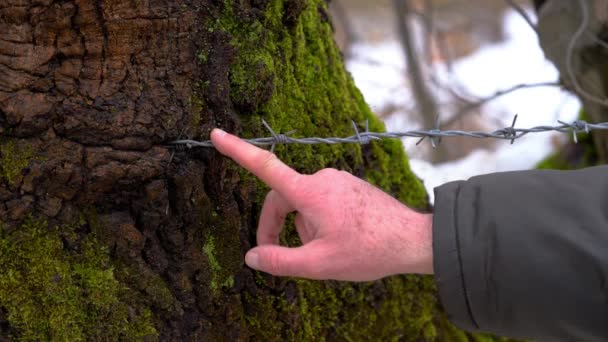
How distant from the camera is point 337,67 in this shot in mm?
2326

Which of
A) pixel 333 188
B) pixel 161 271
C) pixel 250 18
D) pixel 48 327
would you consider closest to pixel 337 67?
pixel 250 18

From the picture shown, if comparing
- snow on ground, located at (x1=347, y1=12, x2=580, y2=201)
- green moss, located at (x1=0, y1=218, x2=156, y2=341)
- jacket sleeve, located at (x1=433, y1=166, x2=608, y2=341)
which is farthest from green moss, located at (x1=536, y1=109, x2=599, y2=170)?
green moss, located at (x1=0, y1=218, x2=156, y2=341)

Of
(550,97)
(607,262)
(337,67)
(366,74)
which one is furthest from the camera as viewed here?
(366,74)

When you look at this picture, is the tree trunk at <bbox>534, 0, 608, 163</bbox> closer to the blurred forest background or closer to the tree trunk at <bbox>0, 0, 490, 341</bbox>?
the blurred forest background

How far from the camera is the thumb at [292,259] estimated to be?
140 cm

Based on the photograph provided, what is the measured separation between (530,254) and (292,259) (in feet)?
2.00

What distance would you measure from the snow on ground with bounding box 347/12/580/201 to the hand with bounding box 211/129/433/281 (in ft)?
9.99

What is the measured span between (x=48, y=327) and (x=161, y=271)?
0.34m

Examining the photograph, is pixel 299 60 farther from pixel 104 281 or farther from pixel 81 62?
pixel 104 281

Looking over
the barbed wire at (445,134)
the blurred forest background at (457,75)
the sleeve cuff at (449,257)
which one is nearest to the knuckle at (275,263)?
the barbed wire at (445,134)

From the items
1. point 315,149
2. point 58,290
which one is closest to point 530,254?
point 315,149

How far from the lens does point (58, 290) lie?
4.99 ft

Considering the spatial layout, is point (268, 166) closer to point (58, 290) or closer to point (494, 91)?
point (58, 290)

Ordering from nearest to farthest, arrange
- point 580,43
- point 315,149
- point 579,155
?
point 315,149
point 580,43
point 579,155
